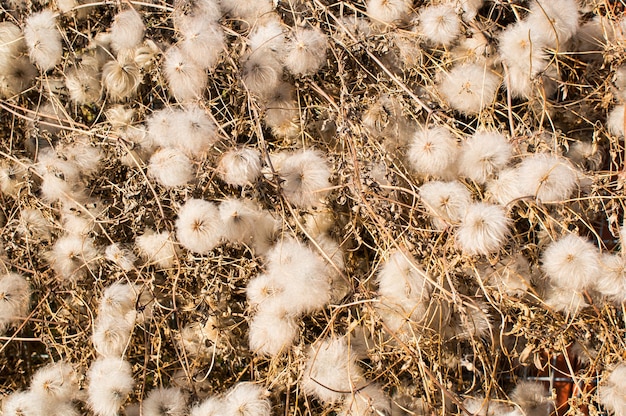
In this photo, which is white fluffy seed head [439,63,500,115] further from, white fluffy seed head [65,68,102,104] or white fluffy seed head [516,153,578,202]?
white fluffy seed head [65,68,102,104]

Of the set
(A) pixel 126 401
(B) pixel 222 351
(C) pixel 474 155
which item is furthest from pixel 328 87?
(A) pixel 126 401

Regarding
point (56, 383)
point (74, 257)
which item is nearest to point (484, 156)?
point (74, 257)

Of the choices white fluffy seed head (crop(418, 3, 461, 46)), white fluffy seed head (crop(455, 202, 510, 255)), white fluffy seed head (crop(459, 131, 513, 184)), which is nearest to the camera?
white fluffy seed head (crop(455, 202, 510, 255))

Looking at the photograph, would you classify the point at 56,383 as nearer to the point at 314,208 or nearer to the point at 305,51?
the point at 314,208

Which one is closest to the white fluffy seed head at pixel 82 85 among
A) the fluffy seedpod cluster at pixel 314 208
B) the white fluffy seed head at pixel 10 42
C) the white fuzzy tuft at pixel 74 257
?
the fluffy seedpod cluster at pixel 314 208

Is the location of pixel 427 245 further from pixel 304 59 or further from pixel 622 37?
pixel 622 37

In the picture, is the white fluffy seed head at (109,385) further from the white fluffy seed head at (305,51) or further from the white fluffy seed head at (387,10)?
the white fluffy seed head at (387,10)

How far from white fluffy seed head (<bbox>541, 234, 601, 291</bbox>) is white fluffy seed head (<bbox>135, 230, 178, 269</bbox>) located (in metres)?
0.79

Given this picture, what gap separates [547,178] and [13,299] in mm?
1164

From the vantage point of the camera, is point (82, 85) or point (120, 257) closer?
point (120, 257)

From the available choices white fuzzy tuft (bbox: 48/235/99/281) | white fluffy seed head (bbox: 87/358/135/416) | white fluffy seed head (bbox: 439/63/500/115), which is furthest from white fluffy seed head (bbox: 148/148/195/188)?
white fluffy seed head (bbox: 439/63/500/115)

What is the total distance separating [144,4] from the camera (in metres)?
1.62

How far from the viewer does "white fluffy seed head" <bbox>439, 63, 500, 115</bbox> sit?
1.58m

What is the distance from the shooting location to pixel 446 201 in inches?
56.6
